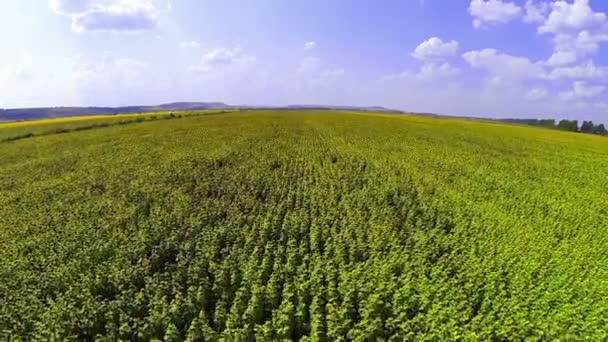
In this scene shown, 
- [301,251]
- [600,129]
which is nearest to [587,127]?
[600,129]

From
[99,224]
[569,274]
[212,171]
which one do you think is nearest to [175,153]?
[212,171]

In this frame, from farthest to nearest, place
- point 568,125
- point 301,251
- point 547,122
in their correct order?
point 547,122 → point 568,125 → point 301,251

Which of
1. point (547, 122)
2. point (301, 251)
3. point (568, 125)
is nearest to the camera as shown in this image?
point (301, 251)

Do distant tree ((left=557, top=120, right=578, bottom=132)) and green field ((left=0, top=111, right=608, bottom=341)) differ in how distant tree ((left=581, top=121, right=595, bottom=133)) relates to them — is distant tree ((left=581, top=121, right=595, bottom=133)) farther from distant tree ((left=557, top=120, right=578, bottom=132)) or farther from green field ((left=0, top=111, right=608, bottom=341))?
green field ((left=0, top=111, right=608, bottom=341))

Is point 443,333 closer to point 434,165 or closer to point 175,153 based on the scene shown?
point 434,165

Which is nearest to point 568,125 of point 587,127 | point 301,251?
point 587,127

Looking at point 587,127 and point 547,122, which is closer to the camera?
point 587,127

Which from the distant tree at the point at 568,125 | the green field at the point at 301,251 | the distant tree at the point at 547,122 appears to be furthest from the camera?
the distant tree at the point at 547,122

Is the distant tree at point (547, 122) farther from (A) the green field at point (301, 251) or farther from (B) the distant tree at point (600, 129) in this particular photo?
(A) the green field at point (301, 251)

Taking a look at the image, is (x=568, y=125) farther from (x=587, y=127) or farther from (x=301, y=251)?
(x=301, y=251)

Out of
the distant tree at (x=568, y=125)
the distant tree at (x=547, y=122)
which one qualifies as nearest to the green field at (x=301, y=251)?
the distant tree at (x=568, y=125)
